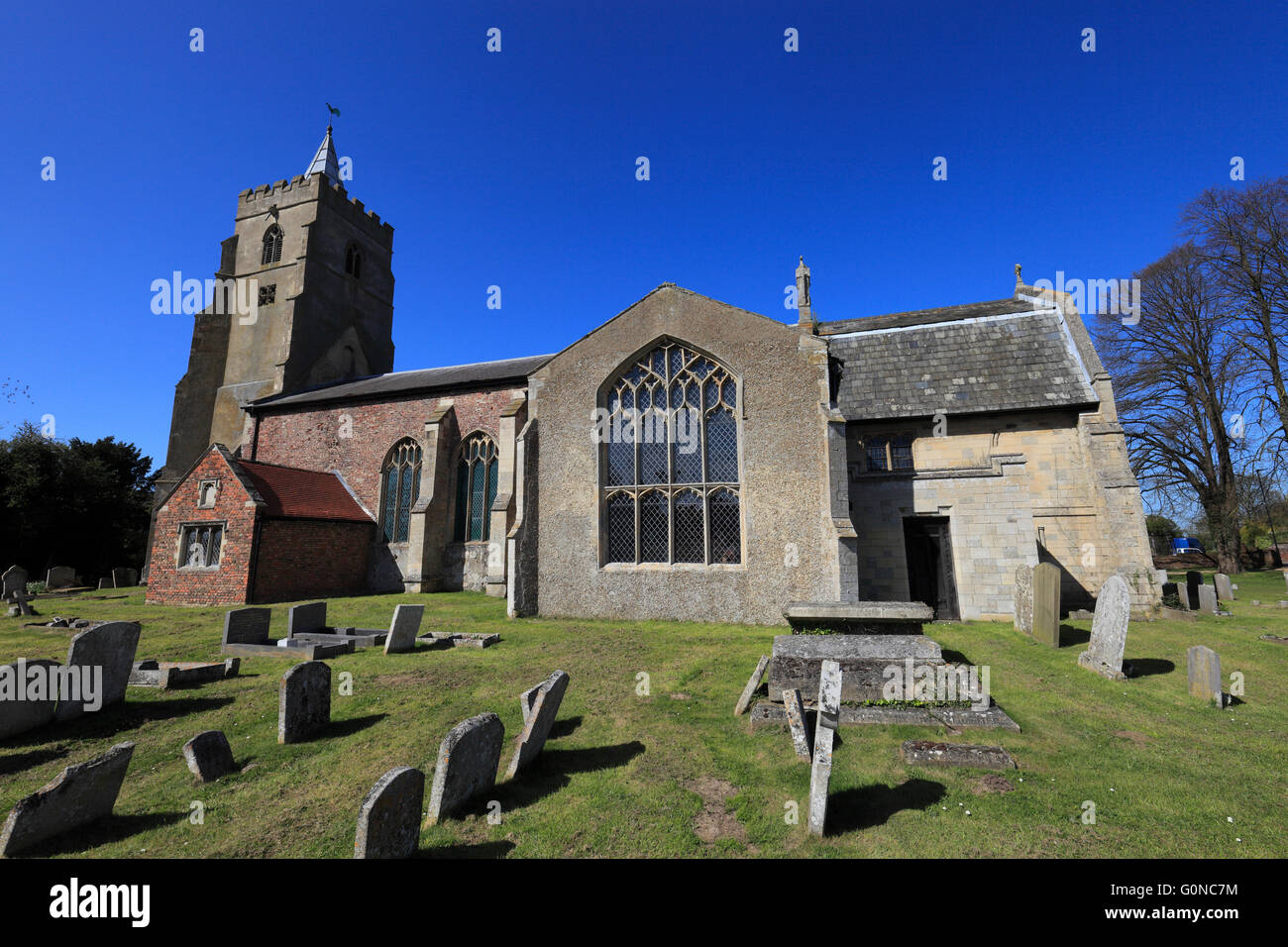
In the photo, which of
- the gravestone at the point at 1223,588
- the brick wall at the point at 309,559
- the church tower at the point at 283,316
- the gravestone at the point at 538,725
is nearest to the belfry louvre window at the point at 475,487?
the brick wall at the point at 309,559

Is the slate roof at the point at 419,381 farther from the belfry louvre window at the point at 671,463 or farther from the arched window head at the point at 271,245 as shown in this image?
the arched window head at the point at 271,245

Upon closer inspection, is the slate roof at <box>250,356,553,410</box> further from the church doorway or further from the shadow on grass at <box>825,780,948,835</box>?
the shadow on grass at <box>825,780,948,835</box>

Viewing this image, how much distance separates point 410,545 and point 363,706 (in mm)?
14119

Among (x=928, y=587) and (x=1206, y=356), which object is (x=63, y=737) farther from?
(x=1206, y=356)

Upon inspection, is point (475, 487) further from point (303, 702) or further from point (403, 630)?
point (303, 702)

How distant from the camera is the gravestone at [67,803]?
3.45 meters

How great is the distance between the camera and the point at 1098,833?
12.1ft

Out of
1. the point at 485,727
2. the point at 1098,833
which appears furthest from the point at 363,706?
the point at 1098,833

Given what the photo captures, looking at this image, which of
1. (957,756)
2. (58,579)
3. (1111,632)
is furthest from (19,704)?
(58,579)

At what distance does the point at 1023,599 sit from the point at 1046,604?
4.47 ft

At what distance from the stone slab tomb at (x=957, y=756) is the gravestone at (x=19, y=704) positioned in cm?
920

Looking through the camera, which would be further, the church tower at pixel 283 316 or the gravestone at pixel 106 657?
the church tower at pixel 283 316
